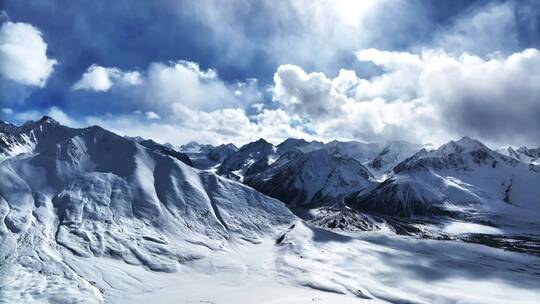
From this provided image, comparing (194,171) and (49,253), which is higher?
(194,171)

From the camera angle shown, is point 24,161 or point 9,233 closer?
point 9,233

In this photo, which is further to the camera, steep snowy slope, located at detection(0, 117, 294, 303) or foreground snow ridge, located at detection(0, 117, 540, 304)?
steep snowy slope, located at detection(0, 117, 294, 303)

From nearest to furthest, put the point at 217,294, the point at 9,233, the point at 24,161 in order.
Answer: the point at 217,294 < the point at 9,233 < the point at 24,161

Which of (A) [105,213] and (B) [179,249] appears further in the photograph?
(A) [105,213]

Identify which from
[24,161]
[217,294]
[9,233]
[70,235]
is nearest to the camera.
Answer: [217,294]

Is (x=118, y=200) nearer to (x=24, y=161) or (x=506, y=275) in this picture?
(x=24, y=161)

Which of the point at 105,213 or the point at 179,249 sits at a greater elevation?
the point at 105,213

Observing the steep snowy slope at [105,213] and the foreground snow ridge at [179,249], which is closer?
the foreground snow ridge at [179,249]

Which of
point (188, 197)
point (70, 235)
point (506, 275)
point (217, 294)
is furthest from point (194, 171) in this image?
point (506, 275)
